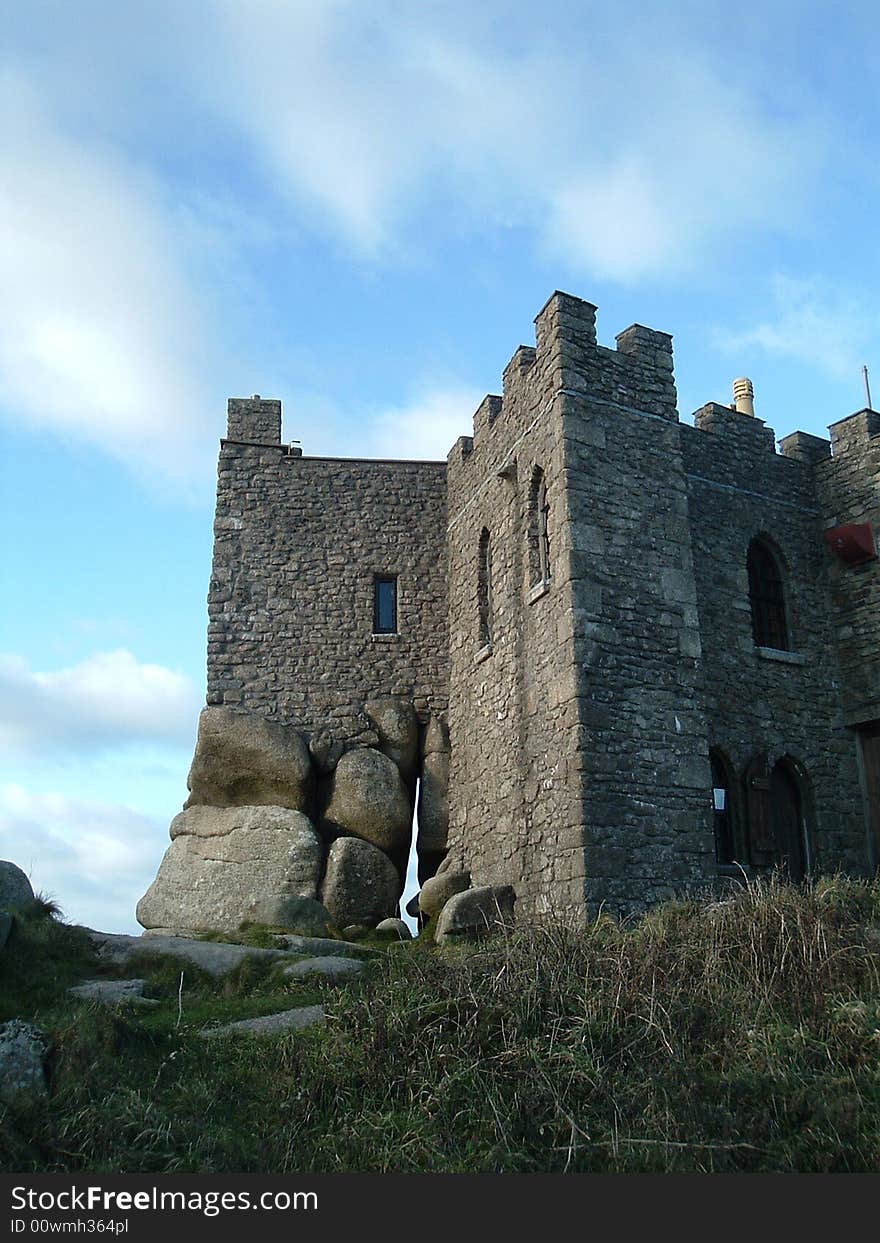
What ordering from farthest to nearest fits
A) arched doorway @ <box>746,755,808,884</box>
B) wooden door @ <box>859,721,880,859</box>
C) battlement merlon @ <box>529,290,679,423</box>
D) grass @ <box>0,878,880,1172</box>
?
wooden door @ <box>859,721,880,859</box>, arched doorway @ <box>746,755,808,884</box>, battlement merlon @ <box>529,290,679,423</box>, grass @ <box>0,878,880,1172</box>

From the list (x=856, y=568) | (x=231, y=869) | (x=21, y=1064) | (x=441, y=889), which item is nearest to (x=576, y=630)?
(x=441, y=889)

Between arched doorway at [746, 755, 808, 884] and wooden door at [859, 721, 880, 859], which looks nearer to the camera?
arched doorway at [746, 755, 808, 884]

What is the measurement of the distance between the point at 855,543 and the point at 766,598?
4.55 feet

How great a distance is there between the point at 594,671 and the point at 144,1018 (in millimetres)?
5674

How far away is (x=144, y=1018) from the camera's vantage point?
9.11 meters

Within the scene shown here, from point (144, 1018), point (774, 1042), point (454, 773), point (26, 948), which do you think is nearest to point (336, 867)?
point (454, 773)

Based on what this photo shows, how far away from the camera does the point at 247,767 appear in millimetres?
15445

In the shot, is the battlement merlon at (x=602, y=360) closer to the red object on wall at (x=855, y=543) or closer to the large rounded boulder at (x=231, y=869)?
the red object on wall at (x=855, y=543)

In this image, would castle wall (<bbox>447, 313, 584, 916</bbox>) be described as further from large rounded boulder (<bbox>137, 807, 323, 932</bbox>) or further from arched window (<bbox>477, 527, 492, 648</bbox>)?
large rounded boulder (<bbox>137, 807, 323, 932</bbox>)

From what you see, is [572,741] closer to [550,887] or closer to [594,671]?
[594,671]

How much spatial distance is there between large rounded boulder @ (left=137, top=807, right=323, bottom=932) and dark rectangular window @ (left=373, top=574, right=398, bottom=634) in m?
3.11

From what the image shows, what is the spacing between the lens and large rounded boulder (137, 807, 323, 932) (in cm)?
1422

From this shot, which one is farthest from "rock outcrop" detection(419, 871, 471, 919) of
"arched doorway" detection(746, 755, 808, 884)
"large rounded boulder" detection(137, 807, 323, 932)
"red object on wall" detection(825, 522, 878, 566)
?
"red object on wall" detection(825, 522, 878, 566)

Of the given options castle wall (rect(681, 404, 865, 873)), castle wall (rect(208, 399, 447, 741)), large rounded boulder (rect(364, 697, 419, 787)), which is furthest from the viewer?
castle wall (rect(208, 399, 447, 741))
